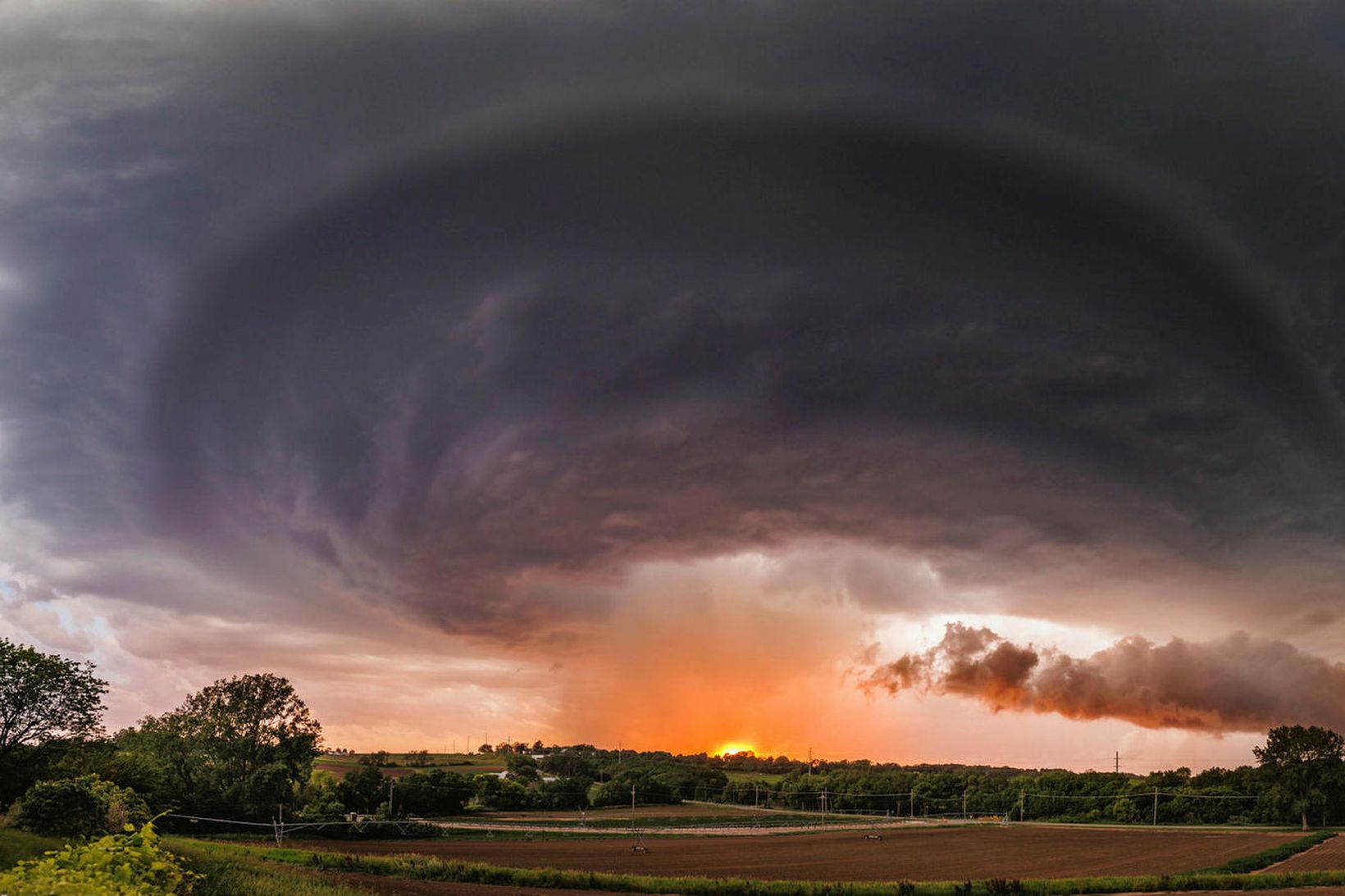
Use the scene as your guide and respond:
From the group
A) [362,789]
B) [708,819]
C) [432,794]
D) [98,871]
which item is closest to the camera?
[98,871]

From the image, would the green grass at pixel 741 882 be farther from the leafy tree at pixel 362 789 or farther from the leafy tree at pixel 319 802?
the leafy tree at pixel 362 789

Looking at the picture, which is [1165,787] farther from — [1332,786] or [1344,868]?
[1344,868]

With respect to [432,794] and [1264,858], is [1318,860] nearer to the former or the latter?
[1264,858]

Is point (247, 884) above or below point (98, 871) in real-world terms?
below

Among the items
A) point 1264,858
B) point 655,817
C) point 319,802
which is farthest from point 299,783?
point 1264,858

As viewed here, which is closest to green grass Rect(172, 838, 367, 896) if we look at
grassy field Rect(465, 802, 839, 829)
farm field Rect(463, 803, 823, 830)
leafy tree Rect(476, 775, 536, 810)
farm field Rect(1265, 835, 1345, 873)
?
farm field Rect(1265, 835, 1345, 873)

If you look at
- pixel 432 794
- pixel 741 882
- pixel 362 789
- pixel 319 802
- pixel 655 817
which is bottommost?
pixel 655 817

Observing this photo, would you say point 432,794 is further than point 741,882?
Yes

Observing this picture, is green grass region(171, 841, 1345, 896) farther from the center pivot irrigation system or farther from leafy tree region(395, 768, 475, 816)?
leafy tree region(395, 768, 475, 816)
